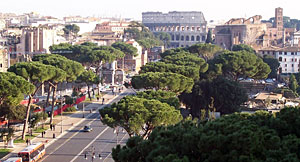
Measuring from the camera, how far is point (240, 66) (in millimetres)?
53656

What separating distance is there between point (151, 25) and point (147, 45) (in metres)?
71.5

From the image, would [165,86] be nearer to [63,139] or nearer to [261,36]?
[63,139]

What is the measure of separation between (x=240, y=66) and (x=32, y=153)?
93.4ft

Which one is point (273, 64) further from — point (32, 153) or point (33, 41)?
point (32, 153)

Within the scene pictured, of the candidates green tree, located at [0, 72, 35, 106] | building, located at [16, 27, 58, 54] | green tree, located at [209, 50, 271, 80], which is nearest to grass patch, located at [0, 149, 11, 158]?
green tree, located at [0, 72, 35, 106]

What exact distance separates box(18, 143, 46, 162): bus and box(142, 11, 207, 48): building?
12279cm

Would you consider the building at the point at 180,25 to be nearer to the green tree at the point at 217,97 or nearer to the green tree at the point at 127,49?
the green tree at the point at 127,49

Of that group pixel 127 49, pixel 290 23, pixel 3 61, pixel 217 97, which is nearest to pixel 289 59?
pixel 127 49

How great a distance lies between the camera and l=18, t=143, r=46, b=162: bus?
2944 cm

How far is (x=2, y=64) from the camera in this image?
57.5 m

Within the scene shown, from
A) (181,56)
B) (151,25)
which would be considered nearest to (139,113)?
(181,56)

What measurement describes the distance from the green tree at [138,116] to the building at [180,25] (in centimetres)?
12482

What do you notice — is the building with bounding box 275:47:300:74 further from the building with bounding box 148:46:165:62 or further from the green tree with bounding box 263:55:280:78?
the building with bounding box 148:46:165:62

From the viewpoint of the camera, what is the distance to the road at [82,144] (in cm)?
3177
